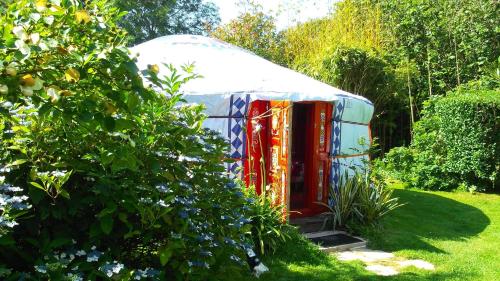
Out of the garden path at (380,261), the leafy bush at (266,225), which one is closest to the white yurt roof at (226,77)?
the leafy bush at (266,225)

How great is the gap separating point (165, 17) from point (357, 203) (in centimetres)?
1692

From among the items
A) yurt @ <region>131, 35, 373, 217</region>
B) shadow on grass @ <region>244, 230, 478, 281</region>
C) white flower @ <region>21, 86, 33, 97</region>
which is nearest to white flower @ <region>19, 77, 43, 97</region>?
white flower @ <region>21, 86, 33, 97</region>

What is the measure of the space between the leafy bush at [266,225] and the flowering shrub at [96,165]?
215cm

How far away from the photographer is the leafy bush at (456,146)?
28.6 feet

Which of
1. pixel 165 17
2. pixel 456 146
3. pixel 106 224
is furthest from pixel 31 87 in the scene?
pixel 165 17

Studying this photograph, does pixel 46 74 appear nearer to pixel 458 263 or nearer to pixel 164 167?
pixel 164 167

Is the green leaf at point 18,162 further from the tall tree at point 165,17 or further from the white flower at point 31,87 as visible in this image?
the tall tree at point 165,17

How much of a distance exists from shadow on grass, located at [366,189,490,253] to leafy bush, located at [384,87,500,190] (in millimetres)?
920

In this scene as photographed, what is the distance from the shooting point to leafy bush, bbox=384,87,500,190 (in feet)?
28.6

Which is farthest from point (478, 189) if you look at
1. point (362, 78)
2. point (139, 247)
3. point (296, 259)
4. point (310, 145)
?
point (139, 247)

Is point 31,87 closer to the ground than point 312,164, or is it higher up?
higher up

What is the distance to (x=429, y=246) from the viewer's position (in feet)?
18.2

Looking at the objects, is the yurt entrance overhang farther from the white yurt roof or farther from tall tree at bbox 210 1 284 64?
tall tree at bbox 210 1 284 64

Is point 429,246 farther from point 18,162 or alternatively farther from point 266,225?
point 18,162
